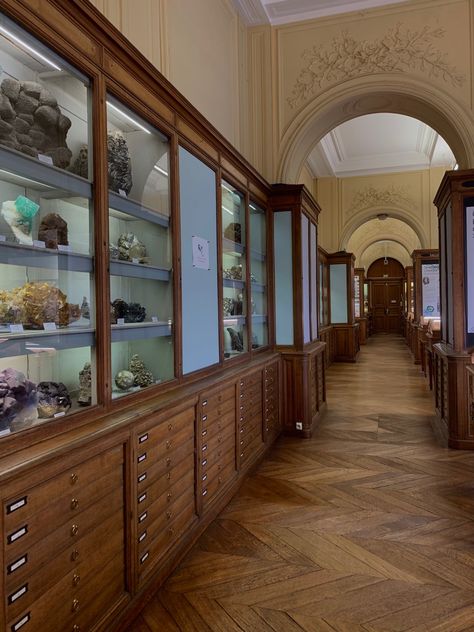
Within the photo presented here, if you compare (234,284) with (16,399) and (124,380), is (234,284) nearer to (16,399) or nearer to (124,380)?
(124,380)

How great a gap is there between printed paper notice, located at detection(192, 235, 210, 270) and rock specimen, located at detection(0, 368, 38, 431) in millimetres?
1758

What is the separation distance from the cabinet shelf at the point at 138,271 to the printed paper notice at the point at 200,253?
1.32ft

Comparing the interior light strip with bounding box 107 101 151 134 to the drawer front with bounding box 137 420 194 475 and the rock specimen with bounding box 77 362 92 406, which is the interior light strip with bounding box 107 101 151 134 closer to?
the rock specimen with bounding box 77 362 92 406

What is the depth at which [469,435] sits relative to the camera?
5.16 metres

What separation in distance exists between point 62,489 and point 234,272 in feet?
10.1

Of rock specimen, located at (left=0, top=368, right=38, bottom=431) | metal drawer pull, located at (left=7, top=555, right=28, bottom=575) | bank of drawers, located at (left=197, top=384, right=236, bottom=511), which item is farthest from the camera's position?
bank of drawers, located at (left=197, top=384, right=236, bottom=511)

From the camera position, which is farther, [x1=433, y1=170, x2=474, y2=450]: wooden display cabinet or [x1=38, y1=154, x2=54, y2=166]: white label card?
[x1=433, y1=170, x2=474, y2=450]: wooden display cabinet

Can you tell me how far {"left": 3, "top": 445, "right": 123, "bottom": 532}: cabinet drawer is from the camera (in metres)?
1.59

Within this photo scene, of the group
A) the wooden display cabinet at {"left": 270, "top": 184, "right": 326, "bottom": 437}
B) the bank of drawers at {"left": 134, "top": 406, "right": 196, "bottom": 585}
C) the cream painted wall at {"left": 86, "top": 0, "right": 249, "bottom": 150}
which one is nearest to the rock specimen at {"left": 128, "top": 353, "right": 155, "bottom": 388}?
the bank of drawers at {"left": 134, "top": 406, "right": 196, "bottom": 585}

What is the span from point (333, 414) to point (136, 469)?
16.1ft

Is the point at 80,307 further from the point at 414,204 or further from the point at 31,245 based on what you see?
the point at 414,204

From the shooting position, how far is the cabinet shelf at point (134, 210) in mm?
2561

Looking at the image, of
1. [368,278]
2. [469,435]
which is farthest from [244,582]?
[368,278]

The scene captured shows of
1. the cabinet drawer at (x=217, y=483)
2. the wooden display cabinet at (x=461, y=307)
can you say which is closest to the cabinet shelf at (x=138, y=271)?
the cabinet drawer at (x=217, y=483)
